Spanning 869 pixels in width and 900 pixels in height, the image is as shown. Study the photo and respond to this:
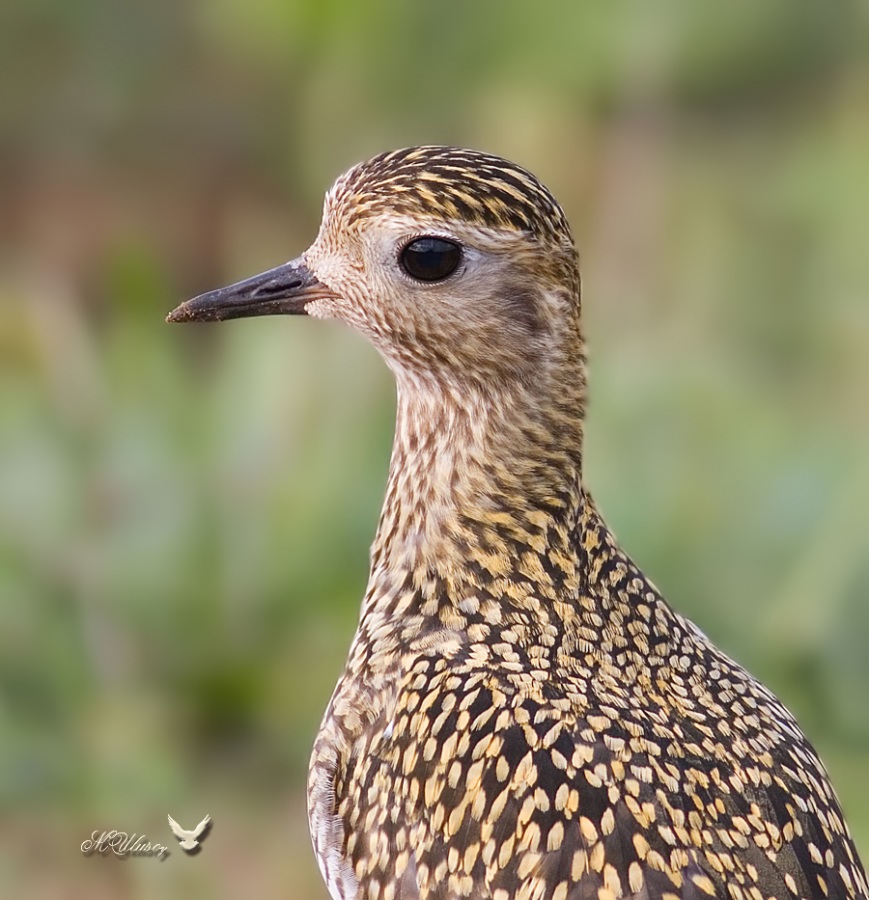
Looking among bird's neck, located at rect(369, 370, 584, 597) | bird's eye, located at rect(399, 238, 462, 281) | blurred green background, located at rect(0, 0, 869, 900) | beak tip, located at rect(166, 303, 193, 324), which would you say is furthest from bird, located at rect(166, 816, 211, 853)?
bird's eye, located at rect(399, 238, 462, 281)

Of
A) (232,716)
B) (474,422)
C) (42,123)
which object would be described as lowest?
(232,716)

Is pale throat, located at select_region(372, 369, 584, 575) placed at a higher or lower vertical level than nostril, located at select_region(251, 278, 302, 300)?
lower

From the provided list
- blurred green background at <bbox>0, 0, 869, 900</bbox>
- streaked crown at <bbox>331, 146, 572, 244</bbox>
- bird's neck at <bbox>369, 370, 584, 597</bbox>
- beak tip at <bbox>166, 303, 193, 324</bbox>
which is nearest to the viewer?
streaked crown at <bbox>331, 146, 572, 244</bbox>

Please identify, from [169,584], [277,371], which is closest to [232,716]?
[169,584]

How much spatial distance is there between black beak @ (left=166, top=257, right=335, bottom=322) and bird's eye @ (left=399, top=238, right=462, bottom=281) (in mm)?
284

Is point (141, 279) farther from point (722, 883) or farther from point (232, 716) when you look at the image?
point (722, 883)

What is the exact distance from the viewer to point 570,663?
12.3 feet

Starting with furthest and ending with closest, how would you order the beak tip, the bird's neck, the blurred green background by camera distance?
the blurred green background
the beak tip
the bird's neck

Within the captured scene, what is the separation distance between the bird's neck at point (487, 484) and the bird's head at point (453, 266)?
0.22 feet

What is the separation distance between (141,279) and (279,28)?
2896mm

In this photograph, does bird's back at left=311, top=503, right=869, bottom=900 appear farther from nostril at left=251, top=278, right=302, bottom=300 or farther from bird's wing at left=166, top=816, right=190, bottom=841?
bird's wing at left=166, top=816, right=190, bottom=841

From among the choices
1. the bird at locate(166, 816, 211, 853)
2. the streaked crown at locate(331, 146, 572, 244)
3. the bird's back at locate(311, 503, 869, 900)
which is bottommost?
the bird at locate(166, 816, 211, 853)

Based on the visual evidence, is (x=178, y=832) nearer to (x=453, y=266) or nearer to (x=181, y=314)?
(x=181, y=314)

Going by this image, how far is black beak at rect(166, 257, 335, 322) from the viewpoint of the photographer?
4.07 metres
